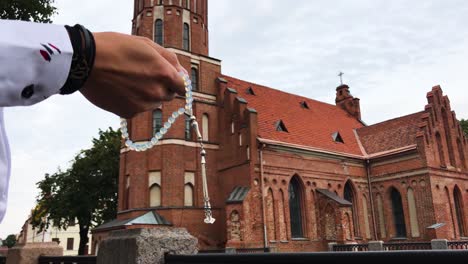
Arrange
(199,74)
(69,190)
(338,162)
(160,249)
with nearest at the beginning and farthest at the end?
(160,249) < (199,74) < (338,162) < (69,190)

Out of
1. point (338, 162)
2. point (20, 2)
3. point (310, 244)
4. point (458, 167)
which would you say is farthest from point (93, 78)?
point (458, 167)

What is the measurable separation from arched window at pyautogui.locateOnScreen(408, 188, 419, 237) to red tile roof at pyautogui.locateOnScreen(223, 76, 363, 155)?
13.5ft

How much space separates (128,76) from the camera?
36.0 inches

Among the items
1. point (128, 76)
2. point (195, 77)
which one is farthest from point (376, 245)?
point (128, 76)

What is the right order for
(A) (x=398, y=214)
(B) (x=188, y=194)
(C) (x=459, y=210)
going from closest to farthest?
(B) (x=188, y=194)
(A) (x=398, y=214)
(C) (x=459, y=210)

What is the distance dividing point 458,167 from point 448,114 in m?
3.65

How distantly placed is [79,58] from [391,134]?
27578mm

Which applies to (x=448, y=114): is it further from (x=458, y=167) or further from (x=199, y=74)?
(x=199, y=74)

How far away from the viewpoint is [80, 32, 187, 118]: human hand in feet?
2.93

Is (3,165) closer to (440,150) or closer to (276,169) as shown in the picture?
(276,169)

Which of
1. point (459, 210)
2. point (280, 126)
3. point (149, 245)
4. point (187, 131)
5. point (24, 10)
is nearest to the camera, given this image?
point (149, 245)

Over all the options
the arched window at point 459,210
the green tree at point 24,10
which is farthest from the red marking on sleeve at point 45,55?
the arched window at point 459,210

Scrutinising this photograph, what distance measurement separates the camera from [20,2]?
10477mm

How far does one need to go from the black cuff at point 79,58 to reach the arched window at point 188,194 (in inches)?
764
